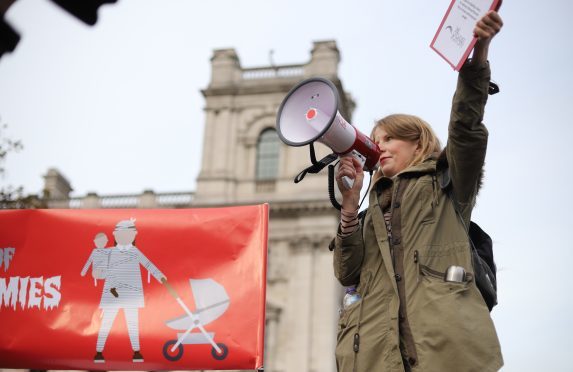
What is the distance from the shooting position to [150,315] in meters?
5.41

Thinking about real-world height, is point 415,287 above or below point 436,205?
below

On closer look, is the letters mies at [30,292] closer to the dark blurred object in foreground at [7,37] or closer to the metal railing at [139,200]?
the dark blurred object in foreground at [7,37]

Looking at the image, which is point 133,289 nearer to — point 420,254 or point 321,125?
point 321,125

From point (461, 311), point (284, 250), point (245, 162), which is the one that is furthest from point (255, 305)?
point (245, 162)

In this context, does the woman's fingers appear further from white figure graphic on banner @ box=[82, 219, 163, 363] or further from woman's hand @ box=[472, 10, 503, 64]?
white figure graphic on banner @ box=[82, 219, 163, 363]

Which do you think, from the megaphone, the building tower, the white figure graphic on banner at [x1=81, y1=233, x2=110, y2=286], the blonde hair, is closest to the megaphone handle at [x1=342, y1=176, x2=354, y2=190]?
the megaphone

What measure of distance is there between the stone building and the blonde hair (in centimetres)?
2257

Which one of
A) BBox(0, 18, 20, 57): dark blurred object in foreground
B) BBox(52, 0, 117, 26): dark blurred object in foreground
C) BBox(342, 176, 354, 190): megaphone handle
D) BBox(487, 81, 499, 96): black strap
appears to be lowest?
BBox(342, 176, 354, 190): megaphone handle

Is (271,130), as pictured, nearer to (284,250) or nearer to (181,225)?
(284,250)

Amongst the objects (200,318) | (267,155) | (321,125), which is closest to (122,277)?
(200,318)

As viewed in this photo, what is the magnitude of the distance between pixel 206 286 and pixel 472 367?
295cm

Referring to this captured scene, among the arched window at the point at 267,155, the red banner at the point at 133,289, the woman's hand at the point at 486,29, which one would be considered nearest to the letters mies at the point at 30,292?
the red banner at the point at 133,289

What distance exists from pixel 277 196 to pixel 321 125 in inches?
979

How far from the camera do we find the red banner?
17.2ft
